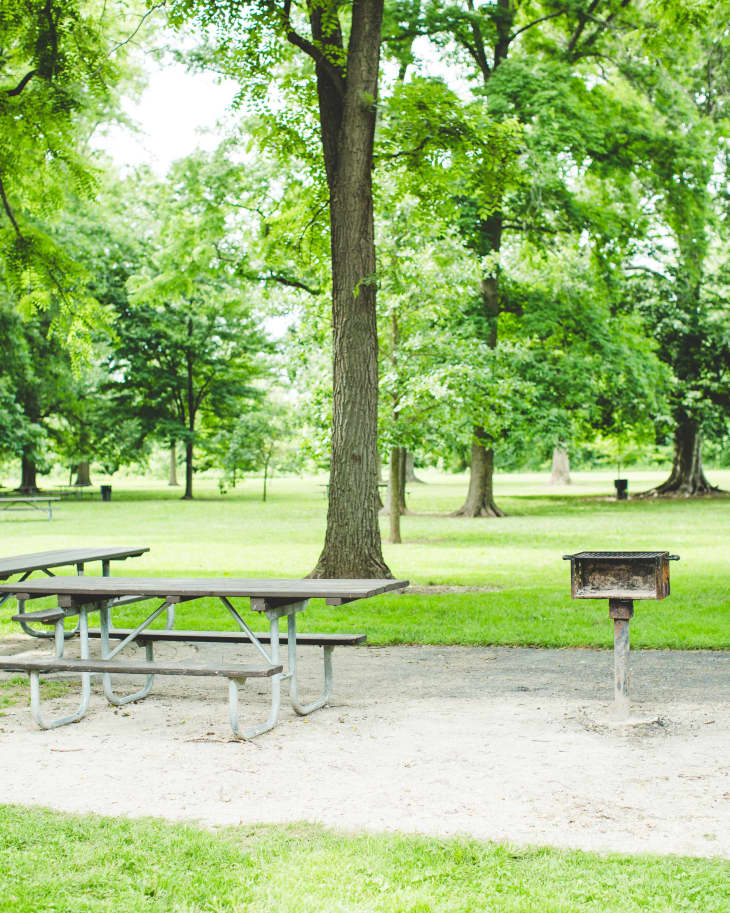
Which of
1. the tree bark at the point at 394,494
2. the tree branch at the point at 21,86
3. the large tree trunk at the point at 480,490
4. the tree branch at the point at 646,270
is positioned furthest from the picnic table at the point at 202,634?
the tree branch at the point at 646,270

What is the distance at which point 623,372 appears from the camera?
94.6 feet

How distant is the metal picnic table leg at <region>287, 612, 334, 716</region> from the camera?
6.56 meters

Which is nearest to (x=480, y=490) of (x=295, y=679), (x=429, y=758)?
(x=295, y=679)

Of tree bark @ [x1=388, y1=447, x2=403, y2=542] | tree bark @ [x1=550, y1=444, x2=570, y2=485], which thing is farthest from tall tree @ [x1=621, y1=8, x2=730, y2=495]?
tree bark @ [x1=550, y1=444, x2=570, y2=485]

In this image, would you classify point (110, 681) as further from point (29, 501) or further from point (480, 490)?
point (29, 501)

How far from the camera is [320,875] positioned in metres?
3.72

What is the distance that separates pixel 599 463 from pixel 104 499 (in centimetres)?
5719

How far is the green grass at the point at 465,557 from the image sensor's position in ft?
32.3

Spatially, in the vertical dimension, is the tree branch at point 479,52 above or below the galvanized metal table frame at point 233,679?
above

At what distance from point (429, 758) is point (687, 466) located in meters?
34.4

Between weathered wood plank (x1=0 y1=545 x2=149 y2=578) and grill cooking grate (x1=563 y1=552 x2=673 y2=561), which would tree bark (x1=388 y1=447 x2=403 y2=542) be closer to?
weathered wood plank (x1=0 y1=545 x2=149 y2=578)

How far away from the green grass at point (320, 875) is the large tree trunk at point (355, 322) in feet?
25.8

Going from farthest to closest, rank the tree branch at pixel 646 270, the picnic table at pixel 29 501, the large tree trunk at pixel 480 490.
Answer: the tree branch at pixel 646 270 → the large tree trunk at pixel 480 490 → the picnic table at pixel 29 501

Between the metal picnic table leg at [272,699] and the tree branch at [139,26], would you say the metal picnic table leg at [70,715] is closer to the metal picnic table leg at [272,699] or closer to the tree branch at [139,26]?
the metal picnic table leg at [272,699]
